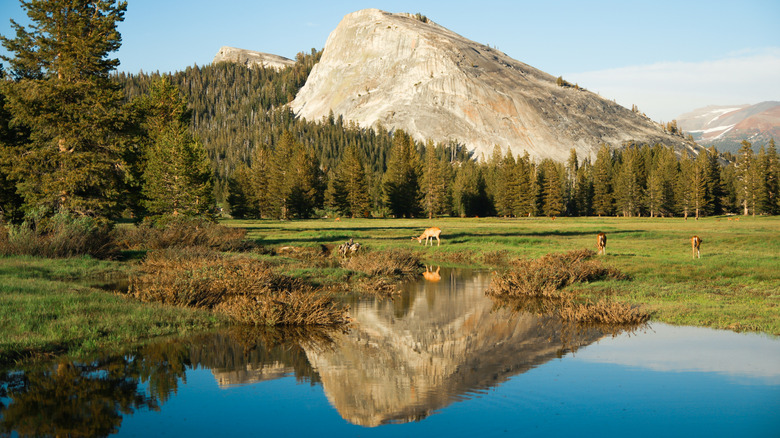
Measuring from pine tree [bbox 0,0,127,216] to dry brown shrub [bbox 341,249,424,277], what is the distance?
15.2m

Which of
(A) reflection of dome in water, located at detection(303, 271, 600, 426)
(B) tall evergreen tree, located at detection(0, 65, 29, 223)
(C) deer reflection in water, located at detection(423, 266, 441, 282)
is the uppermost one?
(B) tall evergreen tree, located at detection(0, 65, 29, 223)

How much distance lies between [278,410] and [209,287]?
32.6 feet

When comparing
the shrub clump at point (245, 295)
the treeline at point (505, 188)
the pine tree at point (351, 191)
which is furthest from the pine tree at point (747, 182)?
the shrub clump at point (245, 295)

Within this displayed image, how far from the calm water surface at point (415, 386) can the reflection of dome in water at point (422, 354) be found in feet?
0.17

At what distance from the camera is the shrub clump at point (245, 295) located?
16.3 meters

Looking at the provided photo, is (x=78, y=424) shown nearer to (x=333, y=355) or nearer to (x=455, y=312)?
(x=333, y=355)

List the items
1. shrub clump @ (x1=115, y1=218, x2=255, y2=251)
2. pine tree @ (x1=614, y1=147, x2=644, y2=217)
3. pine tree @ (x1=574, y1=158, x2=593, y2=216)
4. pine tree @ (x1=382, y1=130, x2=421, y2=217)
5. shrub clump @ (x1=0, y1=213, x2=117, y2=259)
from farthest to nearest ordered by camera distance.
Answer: pine tree @ (x1=574, y1=158, x2=593, y2=216) → pine tree @ (x1=614, y1=147, x2=644, y2=217) → pine tree @ (x1=382, y1=130, x2=421, y2=217) → shrub clump @ (x1=115, y1=218, x2=255, y2=251) → shrub clump @ (x1=0, y1=213, x2=117, y2=259)

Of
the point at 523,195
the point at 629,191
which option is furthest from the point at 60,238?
the point at 629,191

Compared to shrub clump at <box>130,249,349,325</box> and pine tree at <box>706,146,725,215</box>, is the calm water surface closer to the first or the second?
shrub clump at <box>130,249,349,325</box>

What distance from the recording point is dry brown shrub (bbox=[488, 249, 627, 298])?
22.5 meters

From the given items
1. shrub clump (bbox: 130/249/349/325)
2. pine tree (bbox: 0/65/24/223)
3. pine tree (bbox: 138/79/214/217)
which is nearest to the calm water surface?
shrub clump (bbox: 130/249/349/325)

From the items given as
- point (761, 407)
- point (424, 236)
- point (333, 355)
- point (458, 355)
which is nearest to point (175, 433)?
point (333, 355)

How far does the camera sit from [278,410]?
966 centimetres

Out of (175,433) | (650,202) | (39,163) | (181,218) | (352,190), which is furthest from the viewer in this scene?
(650,202)
